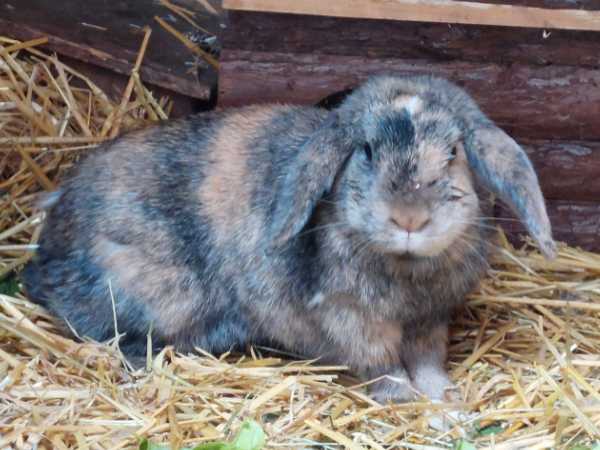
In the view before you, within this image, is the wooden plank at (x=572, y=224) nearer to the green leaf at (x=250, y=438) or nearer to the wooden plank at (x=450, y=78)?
the wooden plank at (x=450, y=78)

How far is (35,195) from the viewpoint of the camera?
525 cm

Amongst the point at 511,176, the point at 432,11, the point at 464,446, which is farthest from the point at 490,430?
the point at 432,11

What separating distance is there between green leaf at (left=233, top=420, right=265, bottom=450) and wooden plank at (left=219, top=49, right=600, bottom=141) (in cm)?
186

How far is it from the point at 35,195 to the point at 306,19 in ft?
5.31

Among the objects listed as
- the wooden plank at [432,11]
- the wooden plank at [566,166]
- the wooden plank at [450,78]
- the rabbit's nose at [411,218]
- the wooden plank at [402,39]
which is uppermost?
the wooden plank at [432,11]

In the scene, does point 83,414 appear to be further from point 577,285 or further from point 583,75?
point 583,75

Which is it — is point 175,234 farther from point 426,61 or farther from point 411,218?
point 426,61

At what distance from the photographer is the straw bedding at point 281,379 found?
12.2 feet

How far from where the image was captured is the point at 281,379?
4137mm

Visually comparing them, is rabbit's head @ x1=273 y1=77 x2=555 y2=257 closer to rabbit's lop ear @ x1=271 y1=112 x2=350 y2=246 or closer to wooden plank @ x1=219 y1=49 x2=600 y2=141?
rabbit's lop ear @ x1=271 y1=112 x2=350 y2=246

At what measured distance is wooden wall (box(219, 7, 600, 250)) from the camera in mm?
4785

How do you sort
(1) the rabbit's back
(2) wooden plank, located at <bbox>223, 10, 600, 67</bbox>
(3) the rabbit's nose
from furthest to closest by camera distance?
(2) wooden plank, located at <bbox>223, 10, 600, 67</bbox> → (1) the rabbit's back → (3) the rabbit's nose

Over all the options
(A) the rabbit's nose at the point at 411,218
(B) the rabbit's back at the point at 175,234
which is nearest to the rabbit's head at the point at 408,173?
(A) the rabbit's nose at the point at 411,218

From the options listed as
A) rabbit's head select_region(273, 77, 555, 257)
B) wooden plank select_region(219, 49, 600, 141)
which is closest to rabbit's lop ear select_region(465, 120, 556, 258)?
rabbit's head select_region(273, 77, 555, 257)
